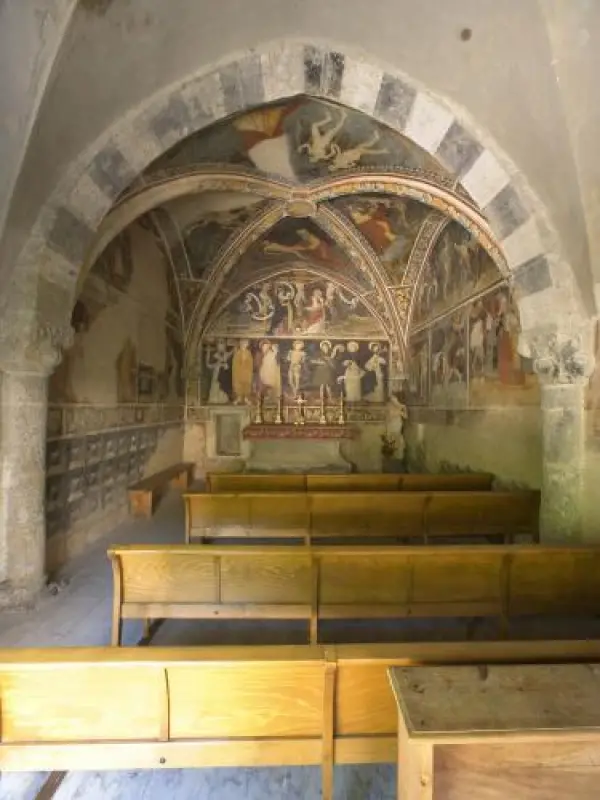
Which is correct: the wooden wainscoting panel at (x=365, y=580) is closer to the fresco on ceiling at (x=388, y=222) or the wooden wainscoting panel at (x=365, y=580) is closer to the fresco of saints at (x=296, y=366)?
the fresco on ceiling at (x=388, y=222)

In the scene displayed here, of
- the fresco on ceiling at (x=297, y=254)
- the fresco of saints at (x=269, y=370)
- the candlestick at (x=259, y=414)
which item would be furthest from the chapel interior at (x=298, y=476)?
the fresco of saints at (x=269, y=370)

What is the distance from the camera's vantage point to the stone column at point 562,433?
15.6ft

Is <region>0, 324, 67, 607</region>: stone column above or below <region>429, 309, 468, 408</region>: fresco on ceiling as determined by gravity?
below

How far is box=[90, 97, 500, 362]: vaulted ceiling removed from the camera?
6117 mm

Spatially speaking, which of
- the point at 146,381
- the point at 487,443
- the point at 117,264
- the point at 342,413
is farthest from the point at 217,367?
the point at 487,443

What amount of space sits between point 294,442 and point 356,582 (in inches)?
310

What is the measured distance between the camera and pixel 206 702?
6.42 feet

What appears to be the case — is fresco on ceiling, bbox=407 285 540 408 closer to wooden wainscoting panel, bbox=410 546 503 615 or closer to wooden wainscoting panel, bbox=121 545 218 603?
wooden wainscoting panel, bbox=410 546 503 615

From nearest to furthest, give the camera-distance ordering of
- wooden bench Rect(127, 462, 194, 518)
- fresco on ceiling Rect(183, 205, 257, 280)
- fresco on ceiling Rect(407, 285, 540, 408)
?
fresco on ceiling Rect(407, 285, 540, 408) → wooden bench Rect(127, 462, 194, 518) → fresco on ceiling Rect(183, 205, 257, 280)

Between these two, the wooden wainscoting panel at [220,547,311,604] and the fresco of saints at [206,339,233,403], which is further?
the fresco of saints at [206,339,233,403]

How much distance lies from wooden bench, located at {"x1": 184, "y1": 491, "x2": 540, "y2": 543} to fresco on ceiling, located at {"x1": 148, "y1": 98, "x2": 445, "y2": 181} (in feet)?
14.0

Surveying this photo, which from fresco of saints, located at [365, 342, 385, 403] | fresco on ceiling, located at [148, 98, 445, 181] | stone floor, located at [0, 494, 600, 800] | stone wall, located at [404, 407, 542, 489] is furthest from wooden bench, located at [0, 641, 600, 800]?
fresco of saints, located at [365, 342, 385, 403]

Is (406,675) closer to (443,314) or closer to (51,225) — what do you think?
(51,225)

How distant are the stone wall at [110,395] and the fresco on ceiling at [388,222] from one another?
12.6 feet
